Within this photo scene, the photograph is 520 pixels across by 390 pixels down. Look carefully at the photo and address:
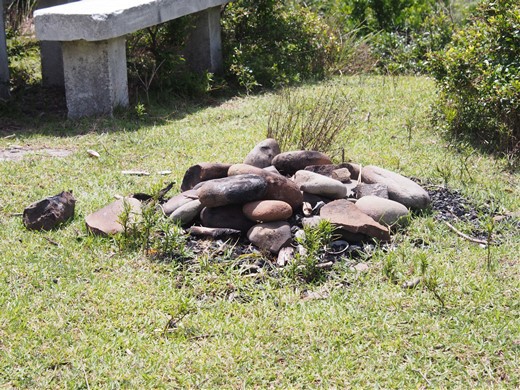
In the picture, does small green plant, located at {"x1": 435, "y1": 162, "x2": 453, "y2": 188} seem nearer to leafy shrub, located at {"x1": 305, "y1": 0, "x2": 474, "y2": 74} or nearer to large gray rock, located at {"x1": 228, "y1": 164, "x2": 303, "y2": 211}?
large gray rock, located at {"x1": 228, "y1": 164, "x2": 303, "y2": 211}

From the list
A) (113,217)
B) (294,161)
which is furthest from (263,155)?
(113,217)

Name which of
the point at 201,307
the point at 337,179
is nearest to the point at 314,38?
the point at 337,179

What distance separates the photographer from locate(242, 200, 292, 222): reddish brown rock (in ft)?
15.4

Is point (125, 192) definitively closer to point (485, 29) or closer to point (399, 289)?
point (399, 289)

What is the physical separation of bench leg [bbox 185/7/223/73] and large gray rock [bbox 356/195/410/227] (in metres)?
4.99

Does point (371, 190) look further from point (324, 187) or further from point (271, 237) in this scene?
point (271, 237)

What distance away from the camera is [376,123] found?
25.3ft

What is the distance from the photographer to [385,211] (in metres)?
4.86

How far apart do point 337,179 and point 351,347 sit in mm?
1863

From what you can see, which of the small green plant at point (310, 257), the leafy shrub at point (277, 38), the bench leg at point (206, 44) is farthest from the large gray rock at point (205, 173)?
the leafy shrub at point (277, 38)

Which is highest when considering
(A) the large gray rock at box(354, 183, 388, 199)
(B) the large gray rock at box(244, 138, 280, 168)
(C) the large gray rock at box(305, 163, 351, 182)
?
(B) the large gray rock at box(244, 138, 280, 168)

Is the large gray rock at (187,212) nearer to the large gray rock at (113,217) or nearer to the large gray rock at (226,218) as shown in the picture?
the large gray rock at (226,218)

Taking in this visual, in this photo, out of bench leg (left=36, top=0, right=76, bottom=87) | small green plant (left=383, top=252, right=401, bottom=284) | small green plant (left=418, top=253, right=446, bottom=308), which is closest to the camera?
small green plant (left=418, top=253, right=446, bottom=308)

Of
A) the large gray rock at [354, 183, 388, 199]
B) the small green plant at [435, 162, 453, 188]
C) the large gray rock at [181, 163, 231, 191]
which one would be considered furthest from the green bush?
the large gray rock at [181, 163, 231, 191]
